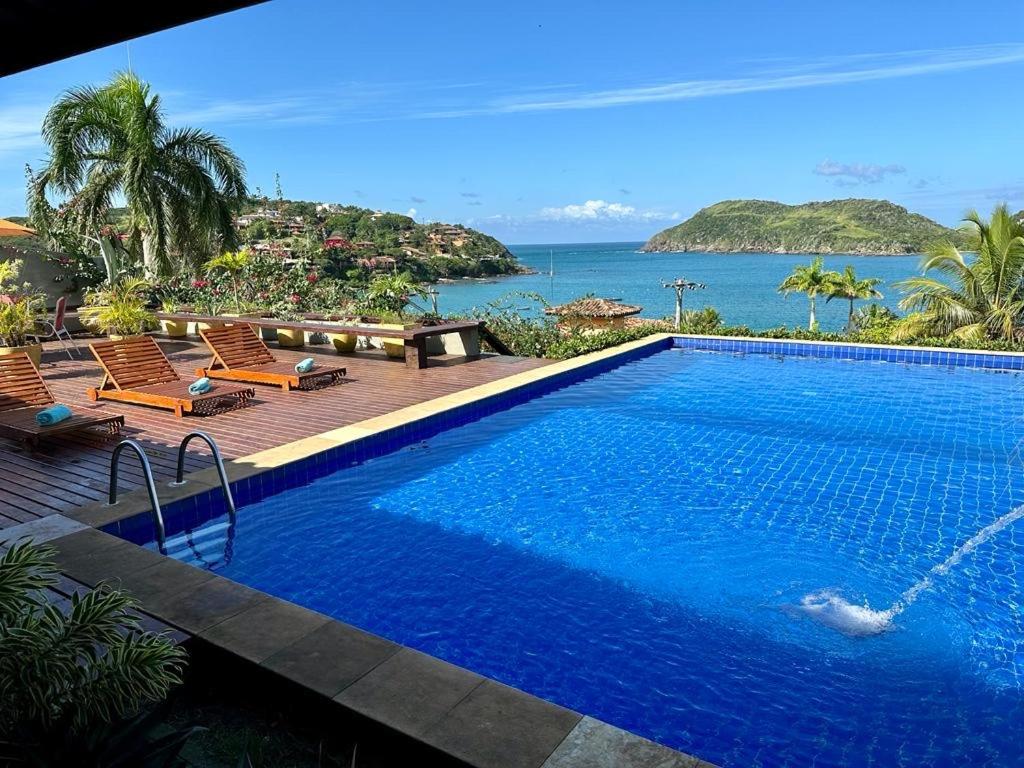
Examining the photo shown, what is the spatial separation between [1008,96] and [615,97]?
2689cm

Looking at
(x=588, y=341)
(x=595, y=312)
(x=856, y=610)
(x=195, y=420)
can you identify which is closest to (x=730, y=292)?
(x=595, y=312)

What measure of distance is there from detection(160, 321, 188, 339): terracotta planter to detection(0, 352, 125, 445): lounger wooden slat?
7.42m

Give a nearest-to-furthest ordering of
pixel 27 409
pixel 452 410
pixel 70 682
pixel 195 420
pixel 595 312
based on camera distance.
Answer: pixel 70 682
pixel 27 409
pixel 195 420
pixel 452 410
pixel 595 312

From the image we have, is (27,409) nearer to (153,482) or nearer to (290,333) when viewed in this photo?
(153,482)

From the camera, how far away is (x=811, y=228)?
10700 cm

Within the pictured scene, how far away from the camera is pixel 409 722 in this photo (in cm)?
258

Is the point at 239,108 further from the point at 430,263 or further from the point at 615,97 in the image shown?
the point at 615,97

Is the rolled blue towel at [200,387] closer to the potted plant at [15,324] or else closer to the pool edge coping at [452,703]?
the pool edge coping at [452,703]

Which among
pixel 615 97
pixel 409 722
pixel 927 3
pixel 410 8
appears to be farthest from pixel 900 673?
pixel 615 97

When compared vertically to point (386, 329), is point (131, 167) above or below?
above

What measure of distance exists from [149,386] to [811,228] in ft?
370

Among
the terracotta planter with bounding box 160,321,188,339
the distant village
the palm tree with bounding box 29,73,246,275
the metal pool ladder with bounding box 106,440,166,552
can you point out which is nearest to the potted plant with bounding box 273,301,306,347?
the terracotta planter with bounding box 160,321,188,339

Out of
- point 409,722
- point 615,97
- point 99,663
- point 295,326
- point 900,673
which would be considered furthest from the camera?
point 615,97

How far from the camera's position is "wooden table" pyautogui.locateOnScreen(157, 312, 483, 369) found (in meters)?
11.2
